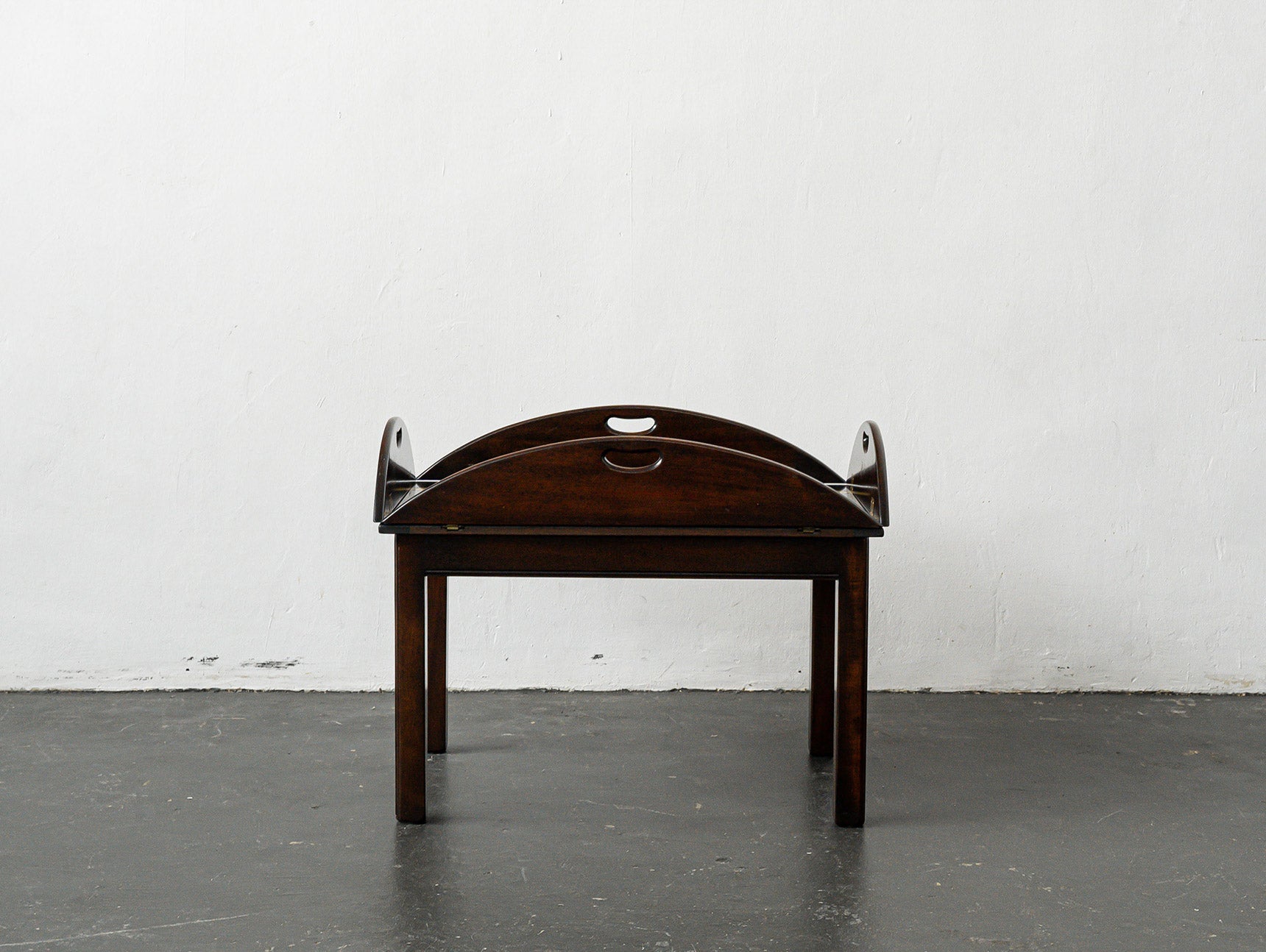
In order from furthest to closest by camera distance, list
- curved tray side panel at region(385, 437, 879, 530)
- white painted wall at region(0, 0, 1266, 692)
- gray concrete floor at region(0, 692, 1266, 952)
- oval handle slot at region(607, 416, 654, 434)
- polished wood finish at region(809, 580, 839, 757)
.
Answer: oval handle slot at region(607, 416, 654, 434), white painted wall at region(0, 0, 1266, 692), polished wood finish at region(809, 580, 839, 757), curved tray side panel at region(385, 437, 879, 530), gray concrete floor at region(0, 692, 1266, 952)

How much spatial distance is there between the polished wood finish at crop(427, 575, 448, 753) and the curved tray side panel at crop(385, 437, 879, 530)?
0.47m

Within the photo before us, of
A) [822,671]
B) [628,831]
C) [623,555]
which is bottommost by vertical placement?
[628,831]

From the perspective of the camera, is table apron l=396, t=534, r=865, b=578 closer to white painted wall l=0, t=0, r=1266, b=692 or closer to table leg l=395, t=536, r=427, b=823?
table leg l=395, t=536, r=427, b=823

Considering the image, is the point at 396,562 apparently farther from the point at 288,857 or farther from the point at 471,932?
the point at 471,932

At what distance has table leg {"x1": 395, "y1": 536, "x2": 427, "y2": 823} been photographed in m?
1.62

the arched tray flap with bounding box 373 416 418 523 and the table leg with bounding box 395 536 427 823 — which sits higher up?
the arched tray flap with bounding box 373 416 418 523

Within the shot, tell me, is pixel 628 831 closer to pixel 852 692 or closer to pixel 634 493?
pixel 852 692

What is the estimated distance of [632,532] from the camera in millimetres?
1604

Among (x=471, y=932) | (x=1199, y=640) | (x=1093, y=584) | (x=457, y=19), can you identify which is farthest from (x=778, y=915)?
(x=457, y=19)

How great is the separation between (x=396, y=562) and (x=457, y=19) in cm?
149

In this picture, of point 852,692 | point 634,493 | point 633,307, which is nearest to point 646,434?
point 634,493

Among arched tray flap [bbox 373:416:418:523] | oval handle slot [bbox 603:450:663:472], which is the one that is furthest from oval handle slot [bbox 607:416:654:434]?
arched tray flap [bbox 373:416:418:523]

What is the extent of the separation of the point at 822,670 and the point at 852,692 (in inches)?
15.5

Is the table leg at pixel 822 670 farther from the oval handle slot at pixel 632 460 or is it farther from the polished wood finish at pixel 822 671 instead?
the oval handle slot at pixel 632 460
